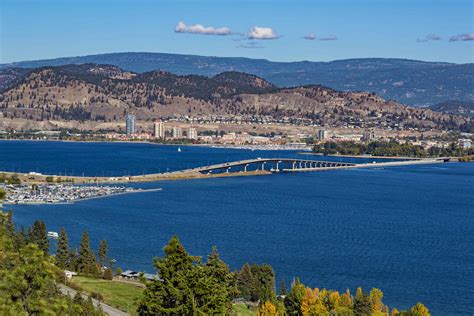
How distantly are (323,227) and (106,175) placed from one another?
68.9 feet

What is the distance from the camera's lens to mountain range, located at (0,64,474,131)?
105 m

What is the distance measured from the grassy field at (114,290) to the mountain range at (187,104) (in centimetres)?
8052

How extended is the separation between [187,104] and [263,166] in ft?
196

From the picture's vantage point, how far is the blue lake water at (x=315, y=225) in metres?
20.6

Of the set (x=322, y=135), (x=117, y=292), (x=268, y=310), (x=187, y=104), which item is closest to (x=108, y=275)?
(x=117, y=292)

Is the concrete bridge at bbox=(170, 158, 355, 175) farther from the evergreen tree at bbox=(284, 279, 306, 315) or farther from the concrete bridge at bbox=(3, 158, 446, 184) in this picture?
the evergreen tree at bbox=(284, 279, 306, 315)

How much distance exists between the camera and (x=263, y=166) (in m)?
56.0

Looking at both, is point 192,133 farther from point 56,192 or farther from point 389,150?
point 56,192

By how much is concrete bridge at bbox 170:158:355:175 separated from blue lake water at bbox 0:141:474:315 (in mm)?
2786

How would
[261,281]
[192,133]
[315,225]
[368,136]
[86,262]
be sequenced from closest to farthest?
[261,281], [86,262], [315,225], [368,136], [192,133]

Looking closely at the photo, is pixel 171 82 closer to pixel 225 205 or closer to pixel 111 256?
pixel 225 205

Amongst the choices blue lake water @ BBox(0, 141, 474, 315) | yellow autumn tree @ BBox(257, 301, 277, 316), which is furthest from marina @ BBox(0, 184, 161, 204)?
yellow autumn tree @ BBox(257, 301, 277, 316)

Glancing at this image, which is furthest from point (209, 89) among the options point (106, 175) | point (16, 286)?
point (16, 286)

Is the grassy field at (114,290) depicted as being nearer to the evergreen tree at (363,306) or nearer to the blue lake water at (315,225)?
the blue lake water at (315,225)
